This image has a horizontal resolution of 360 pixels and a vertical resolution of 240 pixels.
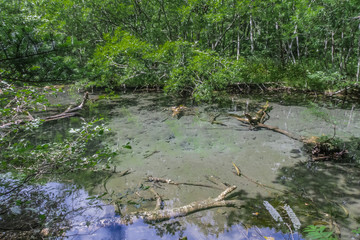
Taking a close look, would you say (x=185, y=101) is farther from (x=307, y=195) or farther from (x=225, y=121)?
(x=307, y=195)

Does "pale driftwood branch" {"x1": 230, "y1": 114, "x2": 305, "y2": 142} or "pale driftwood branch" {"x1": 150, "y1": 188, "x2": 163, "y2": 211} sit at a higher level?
"pale driftwood branch" {"x1": 230, "y1": 114, "x2": 305, "y2": 142}

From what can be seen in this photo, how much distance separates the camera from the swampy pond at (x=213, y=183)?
270 cm

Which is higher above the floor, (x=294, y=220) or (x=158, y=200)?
(x=294, y=220)

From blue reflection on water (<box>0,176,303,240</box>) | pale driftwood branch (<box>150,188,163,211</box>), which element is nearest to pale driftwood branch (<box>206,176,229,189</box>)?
blue reflection on water (<box>0,176,303,240</box>)

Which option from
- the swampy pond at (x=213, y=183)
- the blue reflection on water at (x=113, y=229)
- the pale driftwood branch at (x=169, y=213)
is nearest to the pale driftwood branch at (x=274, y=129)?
the swampy pond at (x=213, y=183)

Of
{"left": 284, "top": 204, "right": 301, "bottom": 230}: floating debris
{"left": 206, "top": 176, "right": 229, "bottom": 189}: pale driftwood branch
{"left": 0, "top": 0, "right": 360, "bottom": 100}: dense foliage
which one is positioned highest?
{"left": 0, "top": 0, "right": 360, "bottom": 100}: dense foliage

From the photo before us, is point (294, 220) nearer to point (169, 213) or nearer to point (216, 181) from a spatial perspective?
point (216, 181)

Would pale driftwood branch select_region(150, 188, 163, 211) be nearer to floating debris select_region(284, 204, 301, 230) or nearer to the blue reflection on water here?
the blue reflection on water

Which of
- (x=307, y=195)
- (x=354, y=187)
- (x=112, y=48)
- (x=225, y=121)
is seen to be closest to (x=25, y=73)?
(x=307, y=195)

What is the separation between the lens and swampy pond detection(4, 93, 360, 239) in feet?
8.84

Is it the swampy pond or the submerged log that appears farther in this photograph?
the submerged log

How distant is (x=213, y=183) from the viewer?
3637 mm

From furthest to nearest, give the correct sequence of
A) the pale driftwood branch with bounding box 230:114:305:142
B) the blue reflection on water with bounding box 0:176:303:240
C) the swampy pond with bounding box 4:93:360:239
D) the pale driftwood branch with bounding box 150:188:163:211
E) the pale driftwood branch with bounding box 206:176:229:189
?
the pale driftwood branch with bounding box 230:114:305:142, the pale driftwood branch with bounding box 206:176:229:189, the pale driftwood branch with bounding box 150:188:163:211, the swampy pond with bounding box 4:93:360:239, the blue reflection on water with bounding box 0:176:303:240

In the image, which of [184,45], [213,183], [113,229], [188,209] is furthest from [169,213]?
[184,45]
